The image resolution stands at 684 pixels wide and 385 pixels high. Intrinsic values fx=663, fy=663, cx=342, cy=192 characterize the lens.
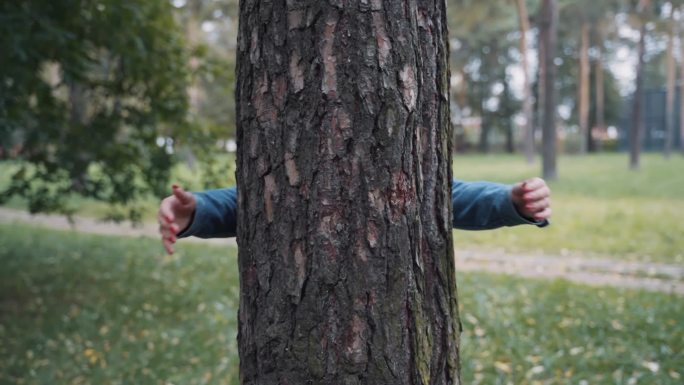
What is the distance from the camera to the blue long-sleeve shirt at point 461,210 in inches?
84.0

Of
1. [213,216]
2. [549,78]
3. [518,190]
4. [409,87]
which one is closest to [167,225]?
[213,216]

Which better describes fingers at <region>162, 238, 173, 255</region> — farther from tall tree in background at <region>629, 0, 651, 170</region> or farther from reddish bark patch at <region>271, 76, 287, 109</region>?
tall tree in background at <region>629, 0, 651, 170</region>

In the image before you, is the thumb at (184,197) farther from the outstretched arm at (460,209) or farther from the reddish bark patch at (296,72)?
the reddish bark patch at (296,72)

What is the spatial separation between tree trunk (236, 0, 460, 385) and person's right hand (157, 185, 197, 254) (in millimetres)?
395

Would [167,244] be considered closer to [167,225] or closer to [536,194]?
[167,225]

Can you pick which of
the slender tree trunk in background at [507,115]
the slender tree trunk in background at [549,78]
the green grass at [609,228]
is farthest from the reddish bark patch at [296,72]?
the slender tree trunk in background at [507,115]

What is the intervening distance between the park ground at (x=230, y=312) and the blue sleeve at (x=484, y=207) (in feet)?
8.07

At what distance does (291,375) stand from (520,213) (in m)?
0.96

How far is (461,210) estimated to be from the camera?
7.52ft

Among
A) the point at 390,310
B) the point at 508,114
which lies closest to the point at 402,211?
the point at 390,310

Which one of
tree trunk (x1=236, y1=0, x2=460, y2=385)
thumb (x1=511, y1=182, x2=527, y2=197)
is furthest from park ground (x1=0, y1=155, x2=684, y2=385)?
tree trunk (x1=236, y1=0, x2=460, y2=385)

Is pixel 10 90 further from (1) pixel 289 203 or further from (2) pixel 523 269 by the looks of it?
(2) pixel 523 269

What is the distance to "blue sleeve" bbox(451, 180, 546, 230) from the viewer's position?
7.29 feet

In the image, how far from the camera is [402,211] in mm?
1725
